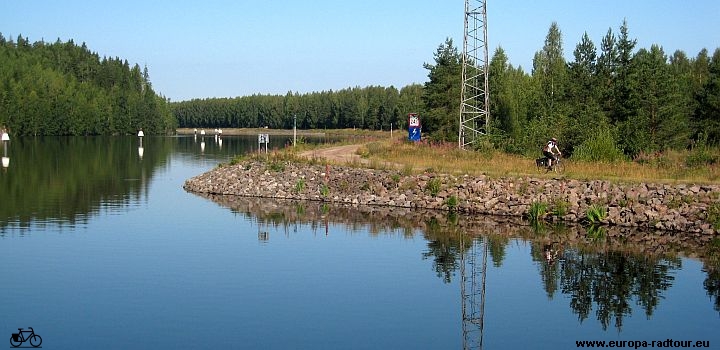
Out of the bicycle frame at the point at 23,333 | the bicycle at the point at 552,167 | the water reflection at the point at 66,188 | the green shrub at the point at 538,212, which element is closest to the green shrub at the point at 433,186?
the bicycle at the point at 552,167

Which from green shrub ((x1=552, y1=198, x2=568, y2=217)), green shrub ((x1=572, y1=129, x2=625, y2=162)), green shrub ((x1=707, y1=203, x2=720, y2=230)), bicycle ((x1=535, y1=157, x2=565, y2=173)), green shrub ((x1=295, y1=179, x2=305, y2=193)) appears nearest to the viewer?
green shrub ((x1=707, y1=203, x2=720, y2=230))

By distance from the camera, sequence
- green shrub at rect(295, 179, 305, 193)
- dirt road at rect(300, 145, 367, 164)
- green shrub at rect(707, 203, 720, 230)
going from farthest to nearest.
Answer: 1. dirt road at rect(300, 145, 367, 164)
2. green shrub at rect(295, 179, 305, 193)
3. green shrub at rect(707, 203, 720, 230)

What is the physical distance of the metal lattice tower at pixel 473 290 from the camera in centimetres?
1689

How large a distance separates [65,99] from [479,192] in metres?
136

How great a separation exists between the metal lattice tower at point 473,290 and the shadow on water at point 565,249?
0.15 metres

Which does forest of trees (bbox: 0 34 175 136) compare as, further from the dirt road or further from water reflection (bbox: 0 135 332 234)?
the dirt road

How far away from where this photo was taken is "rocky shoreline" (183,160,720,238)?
3109cm

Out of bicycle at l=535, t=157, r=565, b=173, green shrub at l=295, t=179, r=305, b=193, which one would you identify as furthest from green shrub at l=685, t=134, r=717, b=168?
green shrub at l=295, t=179, r=305, b=193

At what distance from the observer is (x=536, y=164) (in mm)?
38938

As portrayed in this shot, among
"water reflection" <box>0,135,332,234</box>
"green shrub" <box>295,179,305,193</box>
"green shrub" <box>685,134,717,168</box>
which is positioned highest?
"green shrub" <box>685,134,717,168</box>

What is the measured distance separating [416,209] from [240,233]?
10282 mm

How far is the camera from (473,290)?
21234 mm

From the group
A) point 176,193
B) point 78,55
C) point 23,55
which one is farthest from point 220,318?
point 78,55

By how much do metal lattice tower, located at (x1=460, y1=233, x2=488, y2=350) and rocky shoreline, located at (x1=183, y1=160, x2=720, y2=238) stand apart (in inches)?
247
